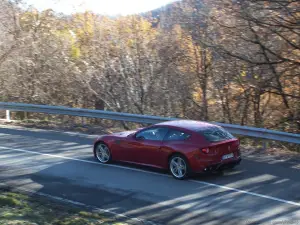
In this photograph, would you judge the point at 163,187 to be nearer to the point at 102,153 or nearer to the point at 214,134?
the point at 214,134

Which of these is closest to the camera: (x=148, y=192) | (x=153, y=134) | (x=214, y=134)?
(x=148, y=192)

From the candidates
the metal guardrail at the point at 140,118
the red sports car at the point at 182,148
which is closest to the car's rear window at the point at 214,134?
the red sports car at the point at 182,148

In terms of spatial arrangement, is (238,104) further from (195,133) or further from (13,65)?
(13,65)

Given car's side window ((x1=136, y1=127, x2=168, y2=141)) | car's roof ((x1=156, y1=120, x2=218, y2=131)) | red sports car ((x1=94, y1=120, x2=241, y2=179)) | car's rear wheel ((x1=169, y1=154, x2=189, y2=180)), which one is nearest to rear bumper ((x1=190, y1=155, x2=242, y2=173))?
red sports car ((x1=94, y1=120, x2=241, y2=179))

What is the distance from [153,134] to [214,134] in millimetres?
1544


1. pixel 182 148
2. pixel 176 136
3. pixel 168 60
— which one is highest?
pixel 168 60

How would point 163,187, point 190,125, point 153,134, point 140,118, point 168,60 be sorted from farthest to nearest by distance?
1. point 168,60
2. point 140,118
3. point 153,134
4. point 190,125
5. point 163,187

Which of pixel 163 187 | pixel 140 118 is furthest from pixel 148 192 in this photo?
pixel 140 118

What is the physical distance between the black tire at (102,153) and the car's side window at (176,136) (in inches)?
82.5

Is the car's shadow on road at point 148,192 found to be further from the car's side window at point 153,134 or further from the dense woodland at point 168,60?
the dense woodland at point 168,60

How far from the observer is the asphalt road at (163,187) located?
8633 millimetres

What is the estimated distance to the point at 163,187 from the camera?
34.0ft

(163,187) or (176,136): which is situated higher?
(176,136)

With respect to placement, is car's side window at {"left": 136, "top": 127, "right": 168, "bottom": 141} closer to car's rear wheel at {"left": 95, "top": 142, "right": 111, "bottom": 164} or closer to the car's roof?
the car's roof
